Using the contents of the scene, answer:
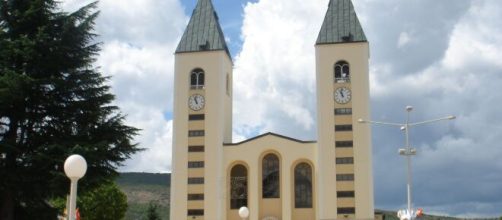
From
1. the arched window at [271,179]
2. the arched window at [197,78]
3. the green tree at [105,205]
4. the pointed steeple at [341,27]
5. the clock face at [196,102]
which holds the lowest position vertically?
the green tree at [105,205]

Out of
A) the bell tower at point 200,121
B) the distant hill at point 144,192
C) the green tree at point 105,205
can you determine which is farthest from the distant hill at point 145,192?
the bell tower at point 200,121

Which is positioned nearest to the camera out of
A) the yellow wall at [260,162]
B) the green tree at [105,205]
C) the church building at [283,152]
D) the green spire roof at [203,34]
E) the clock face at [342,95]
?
the church building at [283,152]

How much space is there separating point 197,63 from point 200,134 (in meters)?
7.53

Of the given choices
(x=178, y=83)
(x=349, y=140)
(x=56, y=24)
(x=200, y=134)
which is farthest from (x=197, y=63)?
(x=56, y=24)

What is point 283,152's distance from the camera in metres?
66.8

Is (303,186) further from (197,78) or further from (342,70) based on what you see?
(197,78)

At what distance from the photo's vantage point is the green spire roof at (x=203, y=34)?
70062mm

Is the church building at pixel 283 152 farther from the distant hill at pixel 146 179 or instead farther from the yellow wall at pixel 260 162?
the distant hill at pixel 146 179

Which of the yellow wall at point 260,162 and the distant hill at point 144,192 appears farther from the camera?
the distant hill at point 144,192

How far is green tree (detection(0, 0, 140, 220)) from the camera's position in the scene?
27.0m

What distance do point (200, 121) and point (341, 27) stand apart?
17234mm

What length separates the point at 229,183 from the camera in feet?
221

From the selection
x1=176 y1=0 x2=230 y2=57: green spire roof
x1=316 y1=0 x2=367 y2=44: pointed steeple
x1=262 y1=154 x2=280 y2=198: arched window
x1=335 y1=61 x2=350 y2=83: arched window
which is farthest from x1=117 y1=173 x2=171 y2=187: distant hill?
x1=335 y1=61 x2=350 y2=83: arched window

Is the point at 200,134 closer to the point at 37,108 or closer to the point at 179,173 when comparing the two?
the point at 179,173
